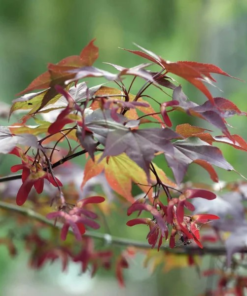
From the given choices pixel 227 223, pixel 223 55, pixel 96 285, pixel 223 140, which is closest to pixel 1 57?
pixel 223 55

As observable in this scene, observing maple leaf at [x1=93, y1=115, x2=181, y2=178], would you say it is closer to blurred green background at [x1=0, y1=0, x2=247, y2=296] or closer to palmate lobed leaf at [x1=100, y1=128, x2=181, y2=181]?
palmate lobed leaf at [x1=100, y1=128, x2=181, y2=181]

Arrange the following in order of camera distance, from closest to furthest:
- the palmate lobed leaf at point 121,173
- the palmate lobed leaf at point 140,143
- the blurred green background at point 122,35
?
1. the palmate lobed leaf at point 140,143
2. the palmate lobed leaf at point 121,173
3. the blurred green background at point 122,35

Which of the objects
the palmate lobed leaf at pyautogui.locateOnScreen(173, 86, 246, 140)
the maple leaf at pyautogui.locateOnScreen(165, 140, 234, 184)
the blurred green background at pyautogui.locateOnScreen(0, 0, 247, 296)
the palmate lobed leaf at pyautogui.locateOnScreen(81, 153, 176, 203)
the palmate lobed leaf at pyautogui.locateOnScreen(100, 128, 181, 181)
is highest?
the palmate lobed leaf at pyautogui.locateOnScreen(173, 86, 246, 140)

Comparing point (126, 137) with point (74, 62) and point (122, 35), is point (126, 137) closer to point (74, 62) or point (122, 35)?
point (74, 62)

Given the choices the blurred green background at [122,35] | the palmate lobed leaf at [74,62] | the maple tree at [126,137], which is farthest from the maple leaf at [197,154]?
the blurred green background at [122,35]

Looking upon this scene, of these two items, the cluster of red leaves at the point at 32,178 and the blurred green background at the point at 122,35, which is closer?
the cluster of red leaves at the point at 32,178

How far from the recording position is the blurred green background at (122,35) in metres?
1.77

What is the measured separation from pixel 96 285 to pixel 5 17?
1434 millimetres

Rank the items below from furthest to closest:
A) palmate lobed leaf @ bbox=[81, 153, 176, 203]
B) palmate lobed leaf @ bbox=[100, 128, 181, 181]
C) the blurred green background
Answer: the blurred green background < palmate lobed leaf @ bbox=[81, 153, 176, 203] < palmate lobed leaf @ bbox=[100, 128, 181, 181]

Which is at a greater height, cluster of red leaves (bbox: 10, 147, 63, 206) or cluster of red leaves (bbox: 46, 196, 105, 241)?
cluster of red leaves (bbox: 10, 147, 63, 206)

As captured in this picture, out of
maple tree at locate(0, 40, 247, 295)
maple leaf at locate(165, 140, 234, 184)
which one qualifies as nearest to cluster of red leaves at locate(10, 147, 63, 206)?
maple tree at locate(0, 40, 247, 295)

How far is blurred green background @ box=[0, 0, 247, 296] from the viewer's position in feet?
5.81

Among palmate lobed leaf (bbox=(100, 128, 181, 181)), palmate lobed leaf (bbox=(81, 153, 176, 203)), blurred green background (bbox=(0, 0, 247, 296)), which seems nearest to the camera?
palmate lobed leaf (bbox=(100, 128, 181, 181))

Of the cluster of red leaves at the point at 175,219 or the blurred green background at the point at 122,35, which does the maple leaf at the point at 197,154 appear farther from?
the blurred green background at the point at 122,35
